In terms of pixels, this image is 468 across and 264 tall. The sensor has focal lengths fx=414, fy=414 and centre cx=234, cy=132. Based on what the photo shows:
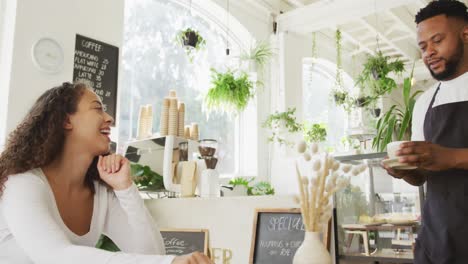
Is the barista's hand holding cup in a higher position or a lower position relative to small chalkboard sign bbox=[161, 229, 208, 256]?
higher

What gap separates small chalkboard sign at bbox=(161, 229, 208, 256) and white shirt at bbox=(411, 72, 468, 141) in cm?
115

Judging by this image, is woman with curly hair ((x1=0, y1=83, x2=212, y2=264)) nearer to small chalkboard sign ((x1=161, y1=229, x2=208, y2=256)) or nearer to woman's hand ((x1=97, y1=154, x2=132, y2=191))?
woman's hand ((x1=97, y1=154, x2=132, y2=191))

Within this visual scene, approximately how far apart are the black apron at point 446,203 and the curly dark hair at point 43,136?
1.19m

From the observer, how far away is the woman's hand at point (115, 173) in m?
1.44

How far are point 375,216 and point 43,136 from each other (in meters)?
1.33

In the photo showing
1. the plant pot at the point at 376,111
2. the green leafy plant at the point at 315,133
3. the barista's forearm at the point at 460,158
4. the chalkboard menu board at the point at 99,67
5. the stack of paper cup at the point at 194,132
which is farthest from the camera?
the plant pot at the point at 376,111

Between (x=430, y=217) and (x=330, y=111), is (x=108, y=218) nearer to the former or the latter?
(x=430, y=217)

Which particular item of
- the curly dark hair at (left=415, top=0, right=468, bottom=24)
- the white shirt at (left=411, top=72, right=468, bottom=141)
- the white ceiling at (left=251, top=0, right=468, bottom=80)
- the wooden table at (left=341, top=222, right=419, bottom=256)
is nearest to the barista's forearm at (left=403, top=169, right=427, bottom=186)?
the white shirt at (left=411, top=72, right=468, bottom=141)

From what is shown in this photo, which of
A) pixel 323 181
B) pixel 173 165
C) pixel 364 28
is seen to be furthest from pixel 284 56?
pixel 323 181

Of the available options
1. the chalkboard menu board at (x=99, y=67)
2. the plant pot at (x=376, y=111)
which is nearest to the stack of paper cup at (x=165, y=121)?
the chalkboard menu board at (x=99, y=67)

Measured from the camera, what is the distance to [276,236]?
1.90 m

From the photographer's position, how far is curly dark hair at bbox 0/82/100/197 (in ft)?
4.35

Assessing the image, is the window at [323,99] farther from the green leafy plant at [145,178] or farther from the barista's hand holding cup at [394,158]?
the barista's hand holding cup at [394,158]

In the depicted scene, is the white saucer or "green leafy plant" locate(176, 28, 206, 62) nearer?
the white saucer
